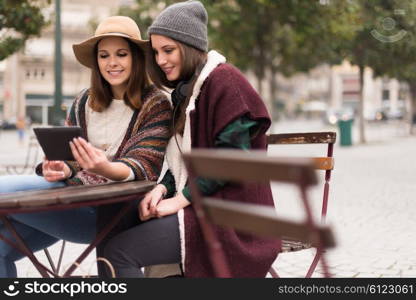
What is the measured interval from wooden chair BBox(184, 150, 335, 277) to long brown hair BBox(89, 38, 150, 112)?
1.25 m

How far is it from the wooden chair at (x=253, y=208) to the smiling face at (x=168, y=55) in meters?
1.01

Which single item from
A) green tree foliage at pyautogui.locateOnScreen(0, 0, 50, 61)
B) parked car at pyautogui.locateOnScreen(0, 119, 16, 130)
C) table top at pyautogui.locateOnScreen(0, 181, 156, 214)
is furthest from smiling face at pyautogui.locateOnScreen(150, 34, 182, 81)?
parked car at pyautogui.locateOnScreen(0, 119, 16, 130)

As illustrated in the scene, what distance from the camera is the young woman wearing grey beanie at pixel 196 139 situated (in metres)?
2.32

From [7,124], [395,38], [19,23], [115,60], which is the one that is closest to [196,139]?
[115,60]

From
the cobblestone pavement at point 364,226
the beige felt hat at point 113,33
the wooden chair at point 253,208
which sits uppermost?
the beige felt hat at point 113,33

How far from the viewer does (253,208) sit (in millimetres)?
1555

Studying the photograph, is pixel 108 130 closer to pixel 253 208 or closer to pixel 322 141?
pixel 322 141

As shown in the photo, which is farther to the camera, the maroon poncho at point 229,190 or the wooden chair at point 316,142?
the wooden chair at point 316,142

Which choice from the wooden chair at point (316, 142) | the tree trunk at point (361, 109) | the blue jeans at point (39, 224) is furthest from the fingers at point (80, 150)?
the tree trunk at point (361, 109)

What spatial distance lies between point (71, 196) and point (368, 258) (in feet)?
10.6

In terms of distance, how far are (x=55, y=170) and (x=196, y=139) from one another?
0.75 m

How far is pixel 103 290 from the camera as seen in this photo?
222cm

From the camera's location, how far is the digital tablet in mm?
2312

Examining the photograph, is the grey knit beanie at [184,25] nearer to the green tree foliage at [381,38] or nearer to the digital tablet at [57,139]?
the digital tablet at [57,139]
